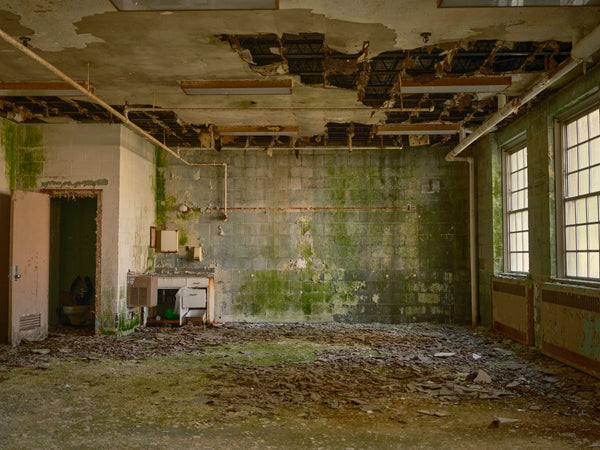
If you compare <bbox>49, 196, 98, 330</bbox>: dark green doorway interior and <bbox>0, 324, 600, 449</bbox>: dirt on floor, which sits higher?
<bbox>49, 196, 98, 330</bbox>: dark green doorway interior

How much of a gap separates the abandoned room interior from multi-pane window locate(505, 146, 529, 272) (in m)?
0.04

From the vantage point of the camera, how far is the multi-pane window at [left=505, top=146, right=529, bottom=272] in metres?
7.52

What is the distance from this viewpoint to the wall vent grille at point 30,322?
7188 mm

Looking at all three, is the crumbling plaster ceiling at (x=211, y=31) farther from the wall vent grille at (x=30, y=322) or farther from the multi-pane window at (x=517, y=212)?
the wall vent grille at (x=30, y=322)

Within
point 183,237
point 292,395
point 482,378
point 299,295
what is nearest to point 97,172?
point 183,237

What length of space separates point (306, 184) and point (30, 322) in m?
5.17

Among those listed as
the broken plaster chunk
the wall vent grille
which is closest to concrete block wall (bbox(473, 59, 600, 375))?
the broken plaster chunk

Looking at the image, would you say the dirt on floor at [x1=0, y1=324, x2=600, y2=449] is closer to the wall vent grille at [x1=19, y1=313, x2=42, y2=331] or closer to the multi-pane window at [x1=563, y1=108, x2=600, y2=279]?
the wall vent grille at [x1=19, y1=313, x2=42, y2=331]

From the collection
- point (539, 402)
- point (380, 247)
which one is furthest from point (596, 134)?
point (380, 247)

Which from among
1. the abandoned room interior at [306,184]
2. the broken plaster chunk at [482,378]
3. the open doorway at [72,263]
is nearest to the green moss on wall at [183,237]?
the abandoned room interior at [306,184]

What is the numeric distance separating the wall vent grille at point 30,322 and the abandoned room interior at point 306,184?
23 millimetres

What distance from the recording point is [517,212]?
7.73 meters

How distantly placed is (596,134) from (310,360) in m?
4.17

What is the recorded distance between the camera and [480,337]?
25.4ft
